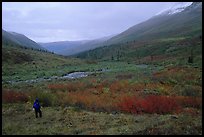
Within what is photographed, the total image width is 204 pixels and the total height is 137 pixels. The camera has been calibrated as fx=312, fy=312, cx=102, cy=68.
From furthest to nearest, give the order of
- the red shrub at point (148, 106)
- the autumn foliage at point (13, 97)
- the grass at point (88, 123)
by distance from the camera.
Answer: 1. the autumn foliage at point (13, 97)
2. the red shrub at point (148, 106)
3. the grass at point (88, 123)

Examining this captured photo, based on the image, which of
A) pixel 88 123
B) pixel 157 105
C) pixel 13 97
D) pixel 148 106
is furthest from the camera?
pixel 13 97

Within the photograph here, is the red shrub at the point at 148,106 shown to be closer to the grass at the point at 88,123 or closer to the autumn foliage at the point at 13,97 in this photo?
the grass at the point at 88,123

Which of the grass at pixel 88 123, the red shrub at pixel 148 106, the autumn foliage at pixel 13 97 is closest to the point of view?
the grass at pixel 88 123

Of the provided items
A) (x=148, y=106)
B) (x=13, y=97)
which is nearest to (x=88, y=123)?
(x=148, y=106)

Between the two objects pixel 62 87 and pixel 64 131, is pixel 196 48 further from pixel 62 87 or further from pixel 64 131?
pixel 64 131

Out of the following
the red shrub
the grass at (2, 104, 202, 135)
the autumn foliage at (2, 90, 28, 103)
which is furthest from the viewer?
the autumn foliage at (2, 90, 28, 103)

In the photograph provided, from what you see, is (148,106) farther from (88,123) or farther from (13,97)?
(13,97)

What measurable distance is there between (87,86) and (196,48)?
65.9 meters

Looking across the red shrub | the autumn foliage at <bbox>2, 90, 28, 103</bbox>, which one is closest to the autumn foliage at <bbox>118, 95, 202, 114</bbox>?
the red shrub

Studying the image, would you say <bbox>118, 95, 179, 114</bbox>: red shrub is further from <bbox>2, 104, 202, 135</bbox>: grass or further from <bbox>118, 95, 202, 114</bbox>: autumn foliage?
<bbox>2, 104, 202, 135</bbox>: grass

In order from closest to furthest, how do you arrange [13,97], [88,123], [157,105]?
1. [88,123]
2. [157,105]
3. [13,97]

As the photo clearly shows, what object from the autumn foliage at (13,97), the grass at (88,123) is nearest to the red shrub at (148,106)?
the grass at (88,123)

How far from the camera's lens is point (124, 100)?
27.3 metres

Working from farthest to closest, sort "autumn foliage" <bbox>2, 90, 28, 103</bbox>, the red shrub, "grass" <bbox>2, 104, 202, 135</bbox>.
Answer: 1. "autumn foliage" <bbox>2, 90, 28, 103</bbox>
2. the red shrub
3. "grass" <bbox>2, 104, 202, 135</bbox>
